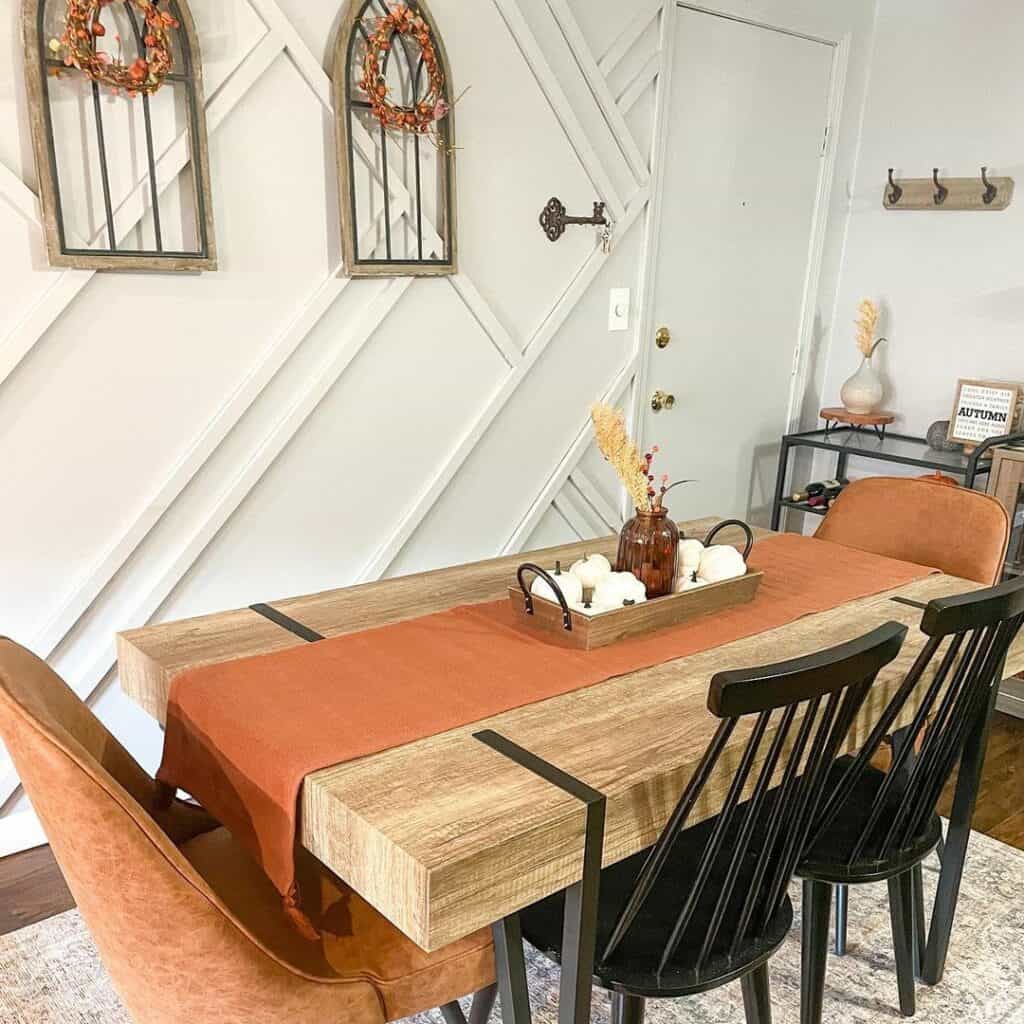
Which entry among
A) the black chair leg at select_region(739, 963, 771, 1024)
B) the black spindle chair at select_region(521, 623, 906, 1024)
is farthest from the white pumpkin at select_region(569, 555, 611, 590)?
the black chair leg at select_region(739, 963, 771, 1024)

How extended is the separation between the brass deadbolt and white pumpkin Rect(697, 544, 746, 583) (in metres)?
1.63

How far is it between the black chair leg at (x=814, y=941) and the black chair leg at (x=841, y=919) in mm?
377

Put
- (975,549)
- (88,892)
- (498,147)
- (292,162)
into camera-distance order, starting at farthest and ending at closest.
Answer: (498,147) < (292,162) < (975,549) < (88,892)

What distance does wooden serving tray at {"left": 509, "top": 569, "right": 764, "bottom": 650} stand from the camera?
1555 millimetres

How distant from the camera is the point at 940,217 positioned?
3434 millimetres

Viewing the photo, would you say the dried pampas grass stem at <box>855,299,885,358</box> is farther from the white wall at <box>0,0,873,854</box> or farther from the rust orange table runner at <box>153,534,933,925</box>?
the rust orange table runner at <box>153,534,933,925</box>

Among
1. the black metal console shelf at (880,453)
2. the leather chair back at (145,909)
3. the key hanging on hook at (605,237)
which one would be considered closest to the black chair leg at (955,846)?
the leather chair back at (145,909)

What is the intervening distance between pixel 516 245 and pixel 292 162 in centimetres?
74

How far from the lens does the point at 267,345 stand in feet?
7.89

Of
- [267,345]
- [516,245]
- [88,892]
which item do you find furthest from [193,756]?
[516,245]

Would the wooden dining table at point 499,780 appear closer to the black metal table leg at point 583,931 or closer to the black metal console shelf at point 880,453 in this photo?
the black metal table leg at point 583,931

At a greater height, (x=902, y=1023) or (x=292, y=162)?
(x=292, y=162)

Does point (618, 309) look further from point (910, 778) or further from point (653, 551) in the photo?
point (910, 778)

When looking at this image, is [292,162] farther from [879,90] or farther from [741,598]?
[879,90]
